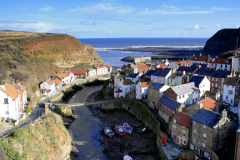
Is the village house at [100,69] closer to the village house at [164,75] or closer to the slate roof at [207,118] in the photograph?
the village house at [164,75]

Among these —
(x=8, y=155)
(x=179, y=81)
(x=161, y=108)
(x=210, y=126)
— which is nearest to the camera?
(x=8, y=155)

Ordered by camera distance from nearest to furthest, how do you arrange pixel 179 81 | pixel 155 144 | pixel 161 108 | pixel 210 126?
pixel 210 126 → pixel 155 144 → pixel 161 108 → pixel 179 81

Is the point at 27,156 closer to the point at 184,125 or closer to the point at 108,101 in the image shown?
the point at 184,125

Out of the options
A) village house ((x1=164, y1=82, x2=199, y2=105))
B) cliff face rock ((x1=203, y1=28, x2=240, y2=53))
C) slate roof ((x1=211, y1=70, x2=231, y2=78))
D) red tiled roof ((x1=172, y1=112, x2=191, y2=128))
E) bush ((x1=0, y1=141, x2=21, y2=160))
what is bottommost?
bush ((x1=0, y1=141, x2=21, y2=160))

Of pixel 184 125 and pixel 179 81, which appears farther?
pixel 179 81

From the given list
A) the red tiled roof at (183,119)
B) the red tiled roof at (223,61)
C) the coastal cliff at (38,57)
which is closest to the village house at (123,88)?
the coastal cliff at (38,57)

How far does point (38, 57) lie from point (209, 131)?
237 feet

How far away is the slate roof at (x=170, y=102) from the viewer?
108ft

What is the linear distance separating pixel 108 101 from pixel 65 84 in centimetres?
2143

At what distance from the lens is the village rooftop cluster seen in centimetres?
2456

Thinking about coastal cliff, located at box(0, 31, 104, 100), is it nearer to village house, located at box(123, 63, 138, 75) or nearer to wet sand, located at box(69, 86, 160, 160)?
wet sand, located at box(69, 86, 160, 160)

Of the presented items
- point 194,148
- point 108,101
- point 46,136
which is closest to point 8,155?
point 46,136

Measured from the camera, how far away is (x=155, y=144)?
102 feet

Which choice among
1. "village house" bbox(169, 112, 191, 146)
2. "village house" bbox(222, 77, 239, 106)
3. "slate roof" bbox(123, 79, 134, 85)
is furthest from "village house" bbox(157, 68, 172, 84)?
"village house" bbox(169, 112, 191, 146)
